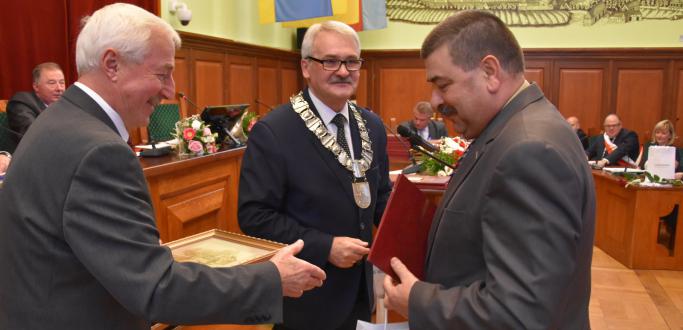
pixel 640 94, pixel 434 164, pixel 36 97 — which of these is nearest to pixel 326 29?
pixel 434 164

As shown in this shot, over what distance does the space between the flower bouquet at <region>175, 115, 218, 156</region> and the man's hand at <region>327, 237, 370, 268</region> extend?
209 cm

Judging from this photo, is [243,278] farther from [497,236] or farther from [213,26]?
[213,26]

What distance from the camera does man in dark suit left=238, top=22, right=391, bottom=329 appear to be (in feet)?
6.44

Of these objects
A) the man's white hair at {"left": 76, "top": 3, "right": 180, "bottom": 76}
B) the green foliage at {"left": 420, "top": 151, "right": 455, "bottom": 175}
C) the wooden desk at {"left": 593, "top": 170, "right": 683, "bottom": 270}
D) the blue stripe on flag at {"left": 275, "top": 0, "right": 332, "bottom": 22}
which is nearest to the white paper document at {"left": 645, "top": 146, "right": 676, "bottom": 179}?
the wooden desk at {"left": 593, "top": 170, "right": 683, "bottom": 270}

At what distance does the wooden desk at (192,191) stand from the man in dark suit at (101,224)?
1678 millimetres

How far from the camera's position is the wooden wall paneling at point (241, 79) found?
7926 mm

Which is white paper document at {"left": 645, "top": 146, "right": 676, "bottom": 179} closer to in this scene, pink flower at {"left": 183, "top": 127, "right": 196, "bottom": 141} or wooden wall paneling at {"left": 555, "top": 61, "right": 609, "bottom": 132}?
pink flower at {"left": 183, "top": 127, "right": 196, "bottom": 141}

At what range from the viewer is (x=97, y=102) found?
50.5 inches

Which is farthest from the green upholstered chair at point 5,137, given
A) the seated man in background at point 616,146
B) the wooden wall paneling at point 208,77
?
the seated man in background at point 616,146

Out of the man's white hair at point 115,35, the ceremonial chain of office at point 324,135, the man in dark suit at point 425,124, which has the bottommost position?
the man in dark suit at point 425,124

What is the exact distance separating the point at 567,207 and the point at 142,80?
37.8 inches

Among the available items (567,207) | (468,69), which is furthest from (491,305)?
(468,69)

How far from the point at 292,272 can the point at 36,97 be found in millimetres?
4045

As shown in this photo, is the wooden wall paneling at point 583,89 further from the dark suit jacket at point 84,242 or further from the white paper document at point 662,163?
the dark suit jacket at point 84,242
